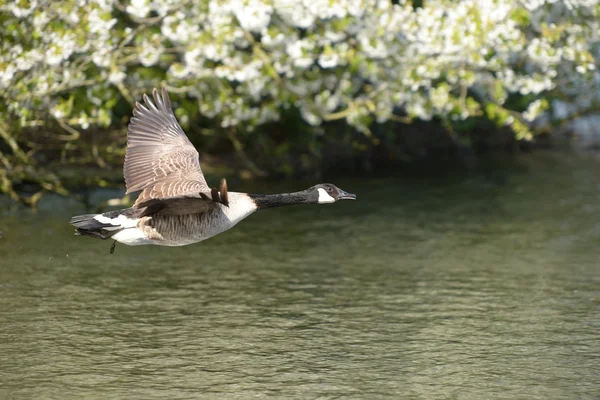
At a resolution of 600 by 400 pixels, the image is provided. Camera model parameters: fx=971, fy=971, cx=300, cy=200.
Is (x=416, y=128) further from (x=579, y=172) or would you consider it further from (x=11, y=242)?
(x=11, y=242)

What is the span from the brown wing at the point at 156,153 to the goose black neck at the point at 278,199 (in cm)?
74

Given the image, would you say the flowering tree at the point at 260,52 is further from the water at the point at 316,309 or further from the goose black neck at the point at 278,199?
the goose black neck at the point at 278,199

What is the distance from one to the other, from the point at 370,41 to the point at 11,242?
7.38 meters

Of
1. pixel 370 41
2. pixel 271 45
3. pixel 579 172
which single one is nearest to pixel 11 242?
pixel 271 45

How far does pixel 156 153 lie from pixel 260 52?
6732 millimetres

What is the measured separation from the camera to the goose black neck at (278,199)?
10867 millimetres

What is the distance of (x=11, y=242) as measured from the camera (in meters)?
17.1

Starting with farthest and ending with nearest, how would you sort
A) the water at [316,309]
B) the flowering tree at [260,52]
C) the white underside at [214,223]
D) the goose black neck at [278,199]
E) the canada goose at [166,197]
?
the flowering tree at [260,52] < the goose black neck at [278,199] < the white underside at [214,223] < the canada goose at [166,197] < the water at [316,309]

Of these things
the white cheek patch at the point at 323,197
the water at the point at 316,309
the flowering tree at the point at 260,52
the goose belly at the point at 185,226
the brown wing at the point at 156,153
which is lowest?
the water at the point at 316,309

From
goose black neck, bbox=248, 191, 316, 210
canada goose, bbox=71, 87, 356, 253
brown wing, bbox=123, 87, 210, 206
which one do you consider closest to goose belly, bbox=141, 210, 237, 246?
canada goose, bbox=71, 87, 356, 253

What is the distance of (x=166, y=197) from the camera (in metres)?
9.61

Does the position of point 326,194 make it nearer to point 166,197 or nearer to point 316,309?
point 316,309

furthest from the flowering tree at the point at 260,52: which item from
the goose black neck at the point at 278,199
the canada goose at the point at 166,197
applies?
the goose black neck at the point at 278,199

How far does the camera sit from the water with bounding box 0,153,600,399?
979cm
